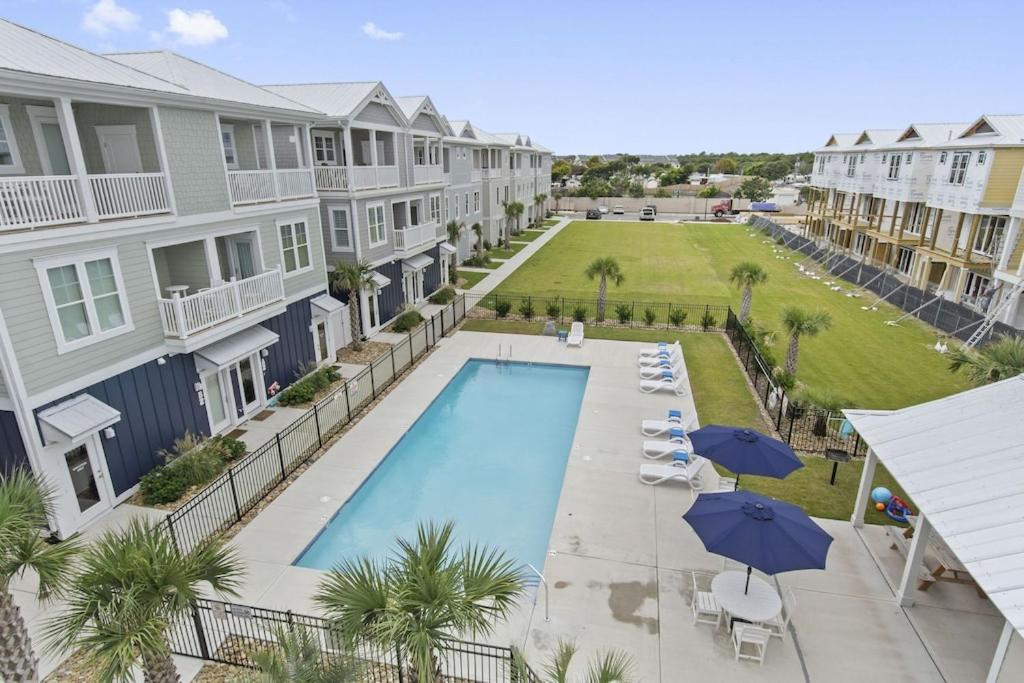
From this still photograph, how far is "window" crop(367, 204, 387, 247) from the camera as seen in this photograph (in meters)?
23.3

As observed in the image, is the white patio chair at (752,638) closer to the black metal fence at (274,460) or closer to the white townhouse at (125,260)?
the black metal fence at (274,460)

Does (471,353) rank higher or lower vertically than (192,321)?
lower

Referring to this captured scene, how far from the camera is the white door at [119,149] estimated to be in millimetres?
13789

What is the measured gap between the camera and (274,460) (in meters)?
14.3

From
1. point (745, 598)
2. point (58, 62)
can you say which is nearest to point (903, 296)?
point (745, 598)

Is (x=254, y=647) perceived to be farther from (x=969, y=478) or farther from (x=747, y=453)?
(x=969, y=478)

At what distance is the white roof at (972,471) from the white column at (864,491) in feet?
2.94

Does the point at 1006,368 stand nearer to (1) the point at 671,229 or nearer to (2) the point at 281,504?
(2) the point at 281,504

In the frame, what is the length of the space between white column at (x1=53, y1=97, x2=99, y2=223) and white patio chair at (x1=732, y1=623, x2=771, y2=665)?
585 inches

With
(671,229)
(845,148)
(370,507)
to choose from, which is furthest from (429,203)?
(671,229)

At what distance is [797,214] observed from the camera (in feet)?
269

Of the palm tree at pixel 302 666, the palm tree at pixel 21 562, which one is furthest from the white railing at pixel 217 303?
the palm tree at pixel 302 666

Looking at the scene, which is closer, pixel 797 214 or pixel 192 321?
pixel 192 321

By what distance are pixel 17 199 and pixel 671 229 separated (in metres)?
61.6
